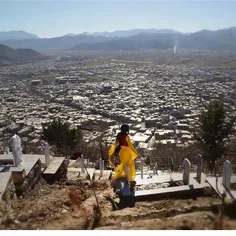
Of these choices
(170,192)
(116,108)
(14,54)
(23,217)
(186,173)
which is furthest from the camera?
(14,54)

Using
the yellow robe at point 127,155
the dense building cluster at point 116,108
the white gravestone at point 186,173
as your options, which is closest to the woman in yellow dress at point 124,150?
the yellow robe at point 127,155

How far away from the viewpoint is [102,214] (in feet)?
16.2

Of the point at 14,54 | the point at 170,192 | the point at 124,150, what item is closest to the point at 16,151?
the point at 124,150

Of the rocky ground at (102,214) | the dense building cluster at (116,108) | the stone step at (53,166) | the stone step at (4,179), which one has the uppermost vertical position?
the stone step at (4,179)

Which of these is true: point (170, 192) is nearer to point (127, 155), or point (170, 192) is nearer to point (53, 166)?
point (127, 155)

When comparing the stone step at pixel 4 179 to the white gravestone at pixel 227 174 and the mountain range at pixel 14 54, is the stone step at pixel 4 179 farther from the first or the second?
the mountain range at pixel 14 54

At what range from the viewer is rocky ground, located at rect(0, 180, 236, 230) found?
13.6 feet

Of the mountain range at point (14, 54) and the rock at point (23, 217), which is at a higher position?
the rock at point (23, 217)

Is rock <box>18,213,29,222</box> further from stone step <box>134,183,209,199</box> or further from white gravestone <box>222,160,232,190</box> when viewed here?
white gravestone <box>222,160,232,190</box>

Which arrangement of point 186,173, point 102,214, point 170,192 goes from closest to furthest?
1. point 102,214
2. point 170,192
3. point 186,173

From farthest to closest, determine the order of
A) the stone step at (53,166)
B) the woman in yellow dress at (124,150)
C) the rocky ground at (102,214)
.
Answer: the stone step at (53,166)
the woman in yellow dress at (124,150)
the rocky ground at (102,214)

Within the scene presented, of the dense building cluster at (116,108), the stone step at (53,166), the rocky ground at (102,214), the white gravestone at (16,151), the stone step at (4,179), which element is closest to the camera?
the rocky ground at (102,214)

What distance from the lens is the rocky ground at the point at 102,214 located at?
4.16 m

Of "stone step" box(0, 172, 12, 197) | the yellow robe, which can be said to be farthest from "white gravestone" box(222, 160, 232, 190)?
"stone step" box(0, 172, 12, 197)
